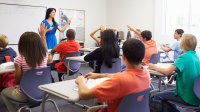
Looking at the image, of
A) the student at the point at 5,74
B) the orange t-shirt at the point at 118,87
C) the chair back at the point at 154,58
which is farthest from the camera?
the chair back at the point at 154,58

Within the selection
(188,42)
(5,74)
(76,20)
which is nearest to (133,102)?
(188,42)

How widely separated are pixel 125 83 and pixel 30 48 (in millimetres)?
1171

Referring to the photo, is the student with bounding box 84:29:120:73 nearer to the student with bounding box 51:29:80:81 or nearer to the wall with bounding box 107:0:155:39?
the student with bounding box 51:29:80:81

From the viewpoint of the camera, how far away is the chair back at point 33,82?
7.46 ft

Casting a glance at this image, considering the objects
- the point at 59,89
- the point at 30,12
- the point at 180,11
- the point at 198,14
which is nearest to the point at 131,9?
the point at 180,11

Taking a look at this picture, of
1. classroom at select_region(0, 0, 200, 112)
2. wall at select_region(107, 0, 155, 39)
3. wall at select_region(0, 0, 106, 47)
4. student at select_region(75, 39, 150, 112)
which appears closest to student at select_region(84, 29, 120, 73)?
classroom at select_region(0, 0, 200, 112)

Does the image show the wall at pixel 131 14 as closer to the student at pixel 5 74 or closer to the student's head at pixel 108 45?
the student's head at pixel 108 45

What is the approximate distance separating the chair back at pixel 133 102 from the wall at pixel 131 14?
609 cm

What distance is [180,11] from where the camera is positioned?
22.8ft

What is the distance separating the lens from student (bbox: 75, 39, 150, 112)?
5.02 ft

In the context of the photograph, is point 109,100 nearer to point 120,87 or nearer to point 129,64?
point 120,87

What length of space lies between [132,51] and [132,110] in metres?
0.40

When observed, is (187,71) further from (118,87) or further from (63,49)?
(63,49)

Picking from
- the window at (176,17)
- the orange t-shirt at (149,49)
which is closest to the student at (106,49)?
the orange t-shirt at (149,49)
